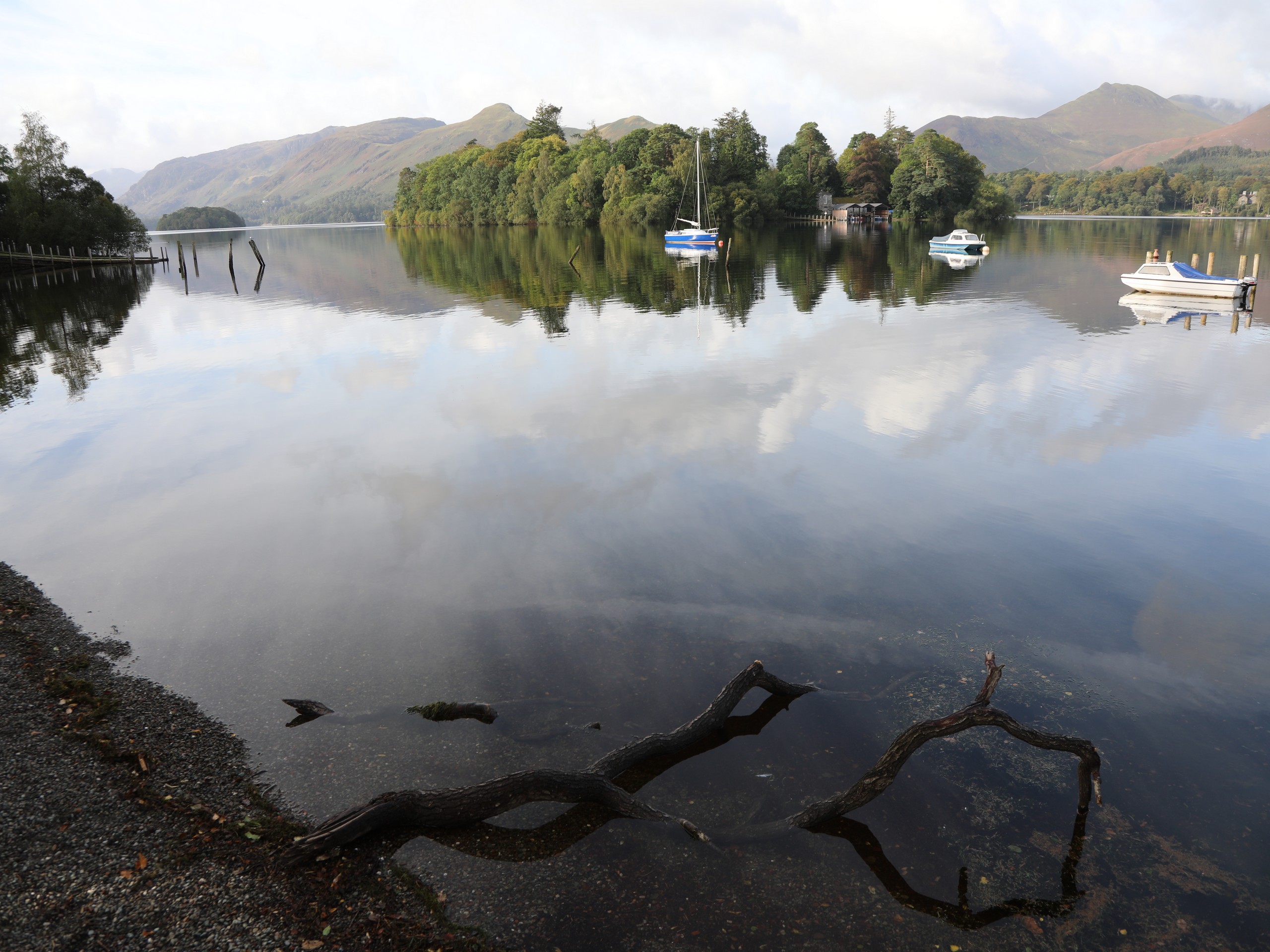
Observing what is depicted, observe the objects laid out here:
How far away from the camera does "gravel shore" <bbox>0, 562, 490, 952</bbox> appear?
580 centimetres

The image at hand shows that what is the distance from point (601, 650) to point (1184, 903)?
642 cm

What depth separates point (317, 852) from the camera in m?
6.51

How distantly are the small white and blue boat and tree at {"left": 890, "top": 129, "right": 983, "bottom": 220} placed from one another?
7203cm

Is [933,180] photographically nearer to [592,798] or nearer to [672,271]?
[672,271]

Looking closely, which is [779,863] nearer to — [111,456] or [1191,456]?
[1191,456]

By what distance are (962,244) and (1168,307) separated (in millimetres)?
34533

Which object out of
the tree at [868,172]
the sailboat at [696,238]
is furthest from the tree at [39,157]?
the tree at [868,172]

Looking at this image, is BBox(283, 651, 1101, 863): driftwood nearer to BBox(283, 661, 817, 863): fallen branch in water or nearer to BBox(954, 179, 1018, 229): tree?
BBox(283, 661, 817, 863): fallen branch in water

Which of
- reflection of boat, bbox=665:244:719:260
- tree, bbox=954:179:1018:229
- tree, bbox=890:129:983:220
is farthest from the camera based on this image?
tree, bbox=890:129:983:220

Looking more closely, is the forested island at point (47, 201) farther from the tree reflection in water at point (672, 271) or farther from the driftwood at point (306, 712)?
the driftwood at point (306, 712)

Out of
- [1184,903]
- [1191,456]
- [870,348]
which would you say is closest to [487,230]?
[870,348]

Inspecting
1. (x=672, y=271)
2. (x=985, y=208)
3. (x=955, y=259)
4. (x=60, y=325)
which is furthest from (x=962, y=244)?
(x=985, y=208)

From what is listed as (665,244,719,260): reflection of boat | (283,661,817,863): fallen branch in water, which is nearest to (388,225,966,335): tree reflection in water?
(665,244,719,260): reflection of boat

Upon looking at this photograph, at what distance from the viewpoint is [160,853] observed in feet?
21.4
